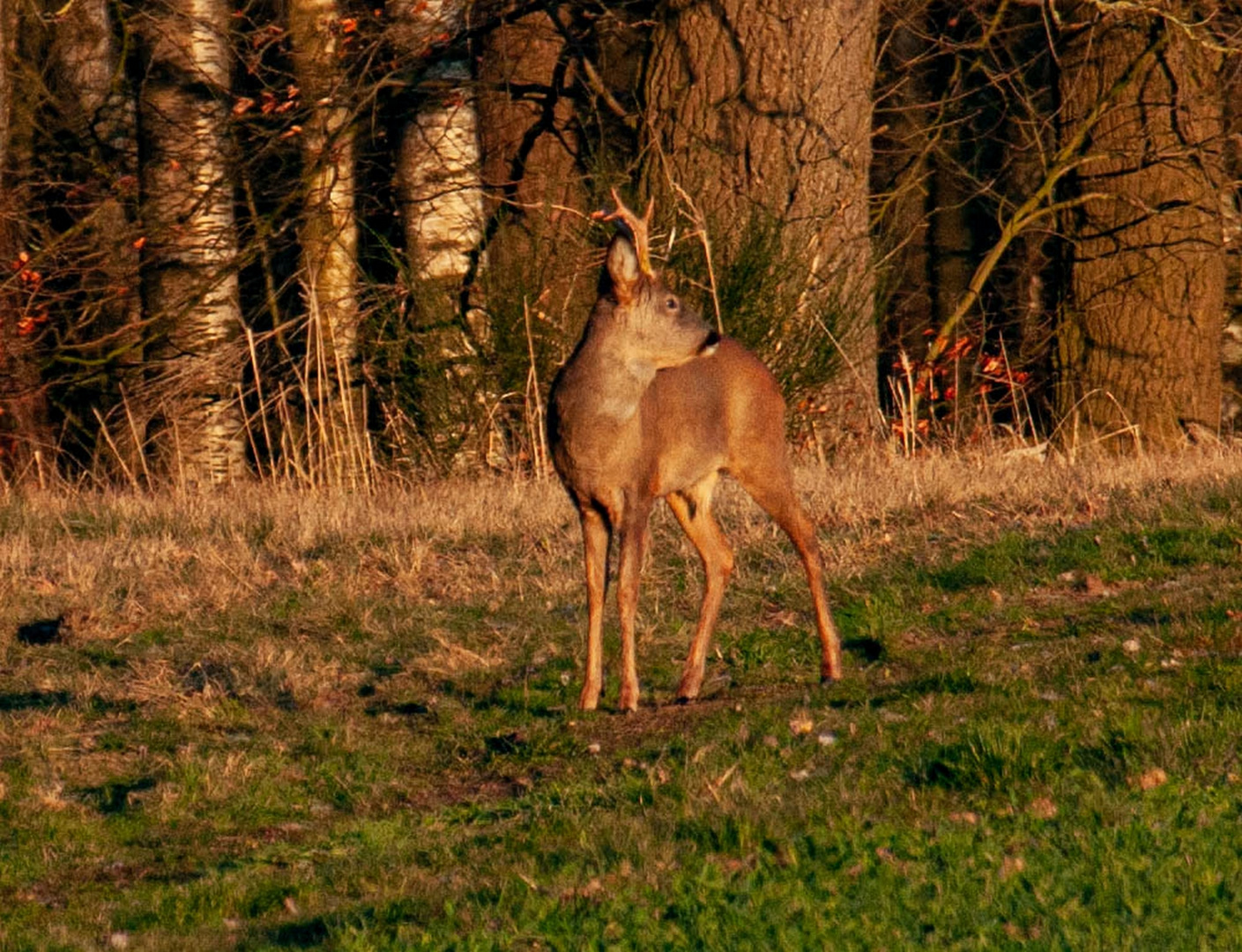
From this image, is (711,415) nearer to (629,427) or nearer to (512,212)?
(629,427)

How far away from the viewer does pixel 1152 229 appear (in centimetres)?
1789

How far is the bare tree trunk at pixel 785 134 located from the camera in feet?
51.0

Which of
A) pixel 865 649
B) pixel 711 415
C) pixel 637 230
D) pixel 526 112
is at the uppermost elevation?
pixel 526 112

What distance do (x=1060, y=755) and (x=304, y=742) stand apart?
9.92 feet

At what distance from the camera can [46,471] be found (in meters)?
19.4

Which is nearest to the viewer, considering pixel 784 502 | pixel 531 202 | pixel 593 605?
pixel 593 605

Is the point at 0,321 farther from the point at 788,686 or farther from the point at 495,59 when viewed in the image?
the point at 788,686

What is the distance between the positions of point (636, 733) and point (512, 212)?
411 inches

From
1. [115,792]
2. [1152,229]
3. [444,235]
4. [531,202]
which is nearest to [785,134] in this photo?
[531,202]

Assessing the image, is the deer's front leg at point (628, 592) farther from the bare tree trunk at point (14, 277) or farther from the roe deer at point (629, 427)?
the bare tree trunk at point (14, 277)

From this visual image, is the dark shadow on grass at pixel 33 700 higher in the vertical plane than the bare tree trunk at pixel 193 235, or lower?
lower

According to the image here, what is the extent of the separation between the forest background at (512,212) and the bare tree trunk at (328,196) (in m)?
0.04

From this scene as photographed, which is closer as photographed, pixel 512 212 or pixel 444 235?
pixel 444 235

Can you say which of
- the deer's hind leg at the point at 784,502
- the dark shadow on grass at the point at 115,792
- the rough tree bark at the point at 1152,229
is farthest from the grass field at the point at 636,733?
the rough tree bark at the point at 1152,229
